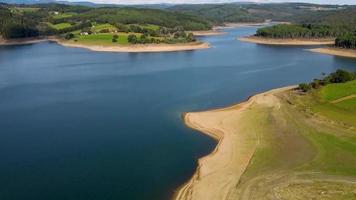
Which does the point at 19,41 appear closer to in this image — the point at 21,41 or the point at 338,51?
the point at 21,41

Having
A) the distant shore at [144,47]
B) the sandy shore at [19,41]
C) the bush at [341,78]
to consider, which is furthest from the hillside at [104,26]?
the bush at [341,78]

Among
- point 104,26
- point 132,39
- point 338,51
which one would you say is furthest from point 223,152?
point 104,26

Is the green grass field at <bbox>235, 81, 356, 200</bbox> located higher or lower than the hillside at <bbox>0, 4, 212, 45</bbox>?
lower

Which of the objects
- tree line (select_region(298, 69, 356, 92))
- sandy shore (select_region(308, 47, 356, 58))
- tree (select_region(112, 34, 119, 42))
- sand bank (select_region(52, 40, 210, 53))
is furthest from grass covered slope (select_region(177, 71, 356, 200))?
tree (select_region(112, 34, 119, 42))

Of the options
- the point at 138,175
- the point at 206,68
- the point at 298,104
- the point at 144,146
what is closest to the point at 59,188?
the point at 138,175

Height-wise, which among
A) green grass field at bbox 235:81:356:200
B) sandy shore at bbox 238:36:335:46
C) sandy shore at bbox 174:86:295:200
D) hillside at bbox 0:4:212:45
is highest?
hillside at bbox 0:4:212:45

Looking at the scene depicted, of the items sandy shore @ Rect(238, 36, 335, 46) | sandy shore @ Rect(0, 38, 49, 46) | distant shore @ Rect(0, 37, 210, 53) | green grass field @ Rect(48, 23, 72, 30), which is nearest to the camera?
distant shore @ Rect(0, 37, 210, 53)

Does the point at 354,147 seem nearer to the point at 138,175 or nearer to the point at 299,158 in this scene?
the point at 299,158

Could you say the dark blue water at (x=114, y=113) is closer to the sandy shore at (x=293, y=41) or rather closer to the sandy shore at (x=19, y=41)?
the sandy shore at (x=19, y=41)

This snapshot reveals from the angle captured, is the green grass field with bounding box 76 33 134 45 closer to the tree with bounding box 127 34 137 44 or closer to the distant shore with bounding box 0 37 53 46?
the tree with bounding box 127 34 137 44
